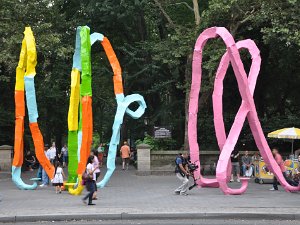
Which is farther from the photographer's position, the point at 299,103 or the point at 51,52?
the point at 299,103

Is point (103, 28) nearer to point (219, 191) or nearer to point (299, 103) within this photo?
point (299, 103)

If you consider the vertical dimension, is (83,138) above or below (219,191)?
above

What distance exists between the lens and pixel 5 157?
28.0 meters

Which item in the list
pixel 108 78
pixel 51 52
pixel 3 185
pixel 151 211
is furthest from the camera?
pixel 108 78

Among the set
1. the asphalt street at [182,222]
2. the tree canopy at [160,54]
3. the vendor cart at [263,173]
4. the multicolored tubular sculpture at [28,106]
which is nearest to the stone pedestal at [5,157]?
the tree canopy at [160,54]

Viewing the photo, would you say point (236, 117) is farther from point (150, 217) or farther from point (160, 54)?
point (160, 54)

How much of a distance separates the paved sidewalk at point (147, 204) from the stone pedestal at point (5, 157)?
726 centimetres

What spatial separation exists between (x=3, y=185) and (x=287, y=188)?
37.7ft

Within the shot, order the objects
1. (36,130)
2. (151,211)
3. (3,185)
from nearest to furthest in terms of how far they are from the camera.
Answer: (151,211), (36,130), (3,185)

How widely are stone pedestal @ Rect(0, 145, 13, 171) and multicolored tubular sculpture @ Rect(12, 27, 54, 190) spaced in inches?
331

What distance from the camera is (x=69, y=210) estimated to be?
44.5 feet

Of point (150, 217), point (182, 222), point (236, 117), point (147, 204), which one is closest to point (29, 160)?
point (236, 117)

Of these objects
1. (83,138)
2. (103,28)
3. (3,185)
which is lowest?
(3,185)

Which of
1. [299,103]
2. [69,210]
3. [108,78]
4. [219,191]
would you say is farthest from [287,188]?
[108,78]
